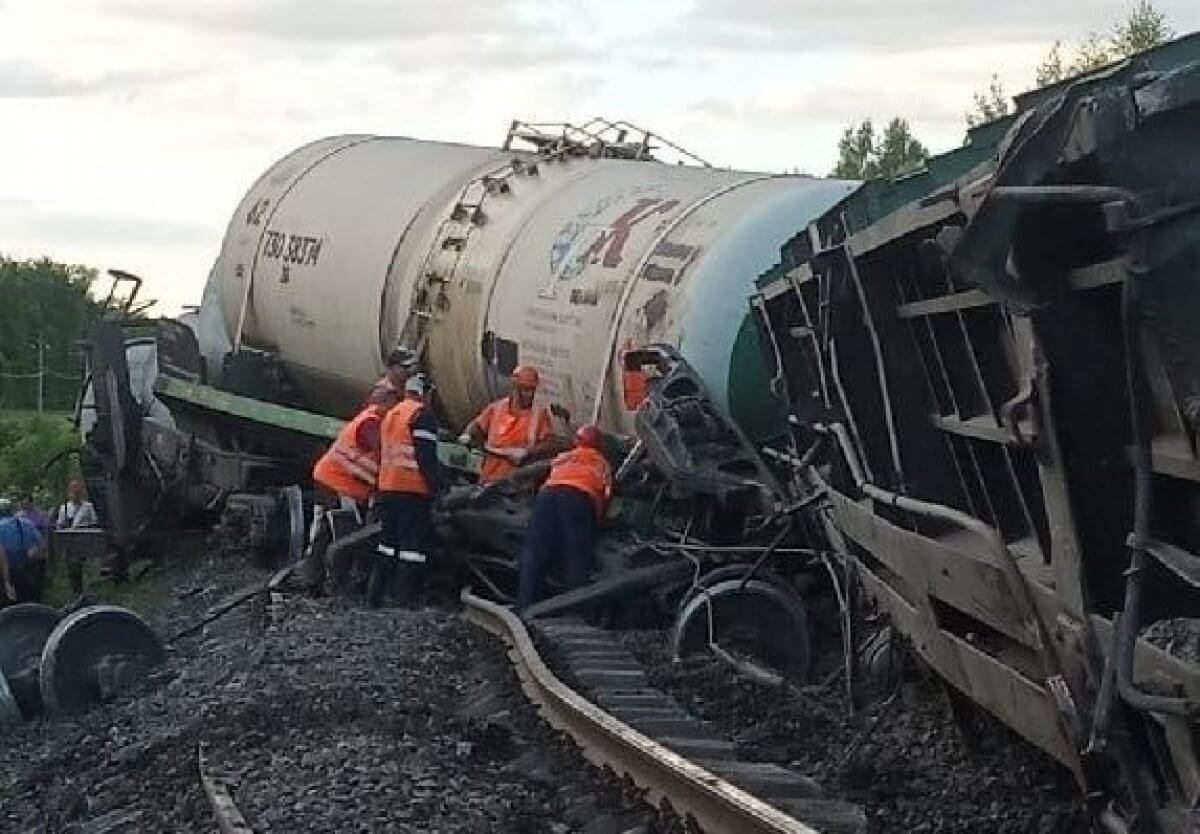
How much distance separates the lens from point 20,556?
1738cm

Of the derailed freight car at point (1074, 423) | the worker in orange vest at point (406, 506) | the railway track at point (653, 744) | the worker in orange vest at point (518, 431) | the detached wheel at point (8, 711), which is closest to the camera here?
the derailed freight car at point (1074, 423)

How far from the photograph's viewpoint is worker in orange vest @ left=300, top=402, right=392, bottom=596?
14211 millimetres

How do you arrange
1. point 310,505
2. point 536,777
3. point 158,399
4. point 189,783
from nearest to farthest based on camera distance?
point 536,777 → point 189,783 → point 310,505 → point 158,399

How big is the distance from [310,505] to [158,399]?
3.44 m

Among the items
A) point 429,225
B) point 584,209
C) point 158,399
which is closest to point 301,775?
point 584,209

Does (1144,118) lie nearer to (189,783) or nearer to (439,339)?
(189,783)

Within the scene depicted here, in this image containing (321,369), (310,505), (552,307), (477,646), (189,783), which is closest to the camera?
(189,783)

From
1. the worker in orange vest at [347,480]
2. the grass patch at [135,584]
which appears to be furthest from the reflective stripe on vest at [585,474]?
the grass patch at [135,584]

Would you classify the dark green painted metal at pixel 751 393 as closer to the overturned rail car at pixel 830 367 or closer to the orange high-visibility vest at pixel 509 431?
the overturned rail car at pixel 830 367

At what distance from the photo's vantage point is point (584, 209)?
1410cm

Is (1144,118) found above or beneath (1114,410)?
above

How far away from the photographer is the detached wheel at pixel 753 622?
1064 centimetres

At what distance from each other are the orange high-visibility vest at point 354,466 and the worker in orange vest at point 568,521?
2.31 metres

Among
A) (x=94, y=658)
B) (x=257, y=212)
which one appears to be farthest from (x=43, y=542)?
(x=94, y=658)
